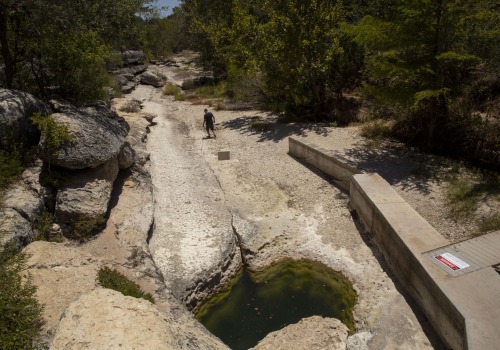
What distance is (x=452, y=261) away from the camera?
7.39m

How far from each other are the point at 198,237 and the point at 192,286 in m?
1.96

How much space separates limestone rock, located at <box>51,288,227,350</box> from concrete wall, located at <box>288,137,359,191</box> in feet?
28.9

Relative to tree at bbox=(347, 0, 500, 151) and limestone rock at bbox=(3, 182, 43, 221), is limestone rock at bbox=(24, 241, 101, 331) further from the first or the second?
tree at bbox=(347, 0, 500, 151)

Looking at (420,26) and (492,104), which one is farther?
(492,104)

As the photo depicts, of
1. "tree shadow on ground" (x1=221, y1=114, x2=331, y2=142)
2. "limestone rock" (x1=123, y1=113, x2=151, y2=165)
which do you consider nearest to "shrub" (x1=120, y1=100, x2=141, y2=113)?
"limestone rock" (x1=123, y1=113, x2=151, y2=165)

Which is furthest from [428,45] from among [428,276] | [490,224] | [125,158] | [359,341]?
[125,158]

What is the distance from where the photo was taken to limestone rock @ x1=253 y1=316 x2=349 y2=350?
7.27m

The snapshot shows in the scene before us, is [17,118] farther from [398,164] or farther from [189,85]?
[189,85]

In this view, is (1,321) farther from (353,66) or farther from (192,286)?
(353,66)

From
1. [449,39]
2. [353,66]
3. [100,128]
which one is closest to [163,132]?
[100,128]

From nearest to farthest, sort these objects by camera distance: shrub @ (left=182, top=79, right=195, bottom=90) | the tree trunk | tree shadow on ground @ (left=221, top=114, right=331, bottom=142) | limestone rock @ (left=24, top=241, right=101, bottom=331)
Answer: limestone rock @ (left=24, top=241, right=101, bottom=331) → the tree trunk → tree shadow on ground @ (left=221, top=114, right=331, bottom=142) → shrub @ (left=182, top=79, right=195, bottom=90)

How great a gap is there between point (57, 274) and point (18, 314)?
164 centimetres

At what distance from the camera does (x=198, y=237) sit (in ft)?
35.7

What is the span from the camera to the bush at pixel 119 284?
7.30 metres
